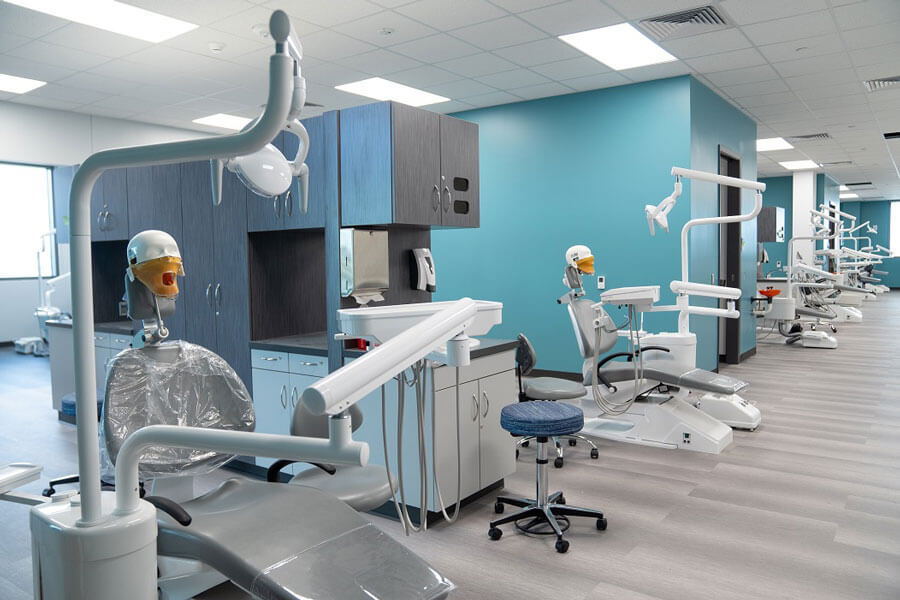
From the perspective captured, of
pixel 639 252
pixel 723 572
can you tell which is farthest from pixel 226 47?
pixel 723 572

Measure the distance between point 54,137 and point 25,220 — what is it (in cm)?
218

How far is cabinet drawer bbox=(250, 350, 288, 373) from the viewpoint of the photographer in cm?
365

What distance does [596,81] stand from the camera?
6.14 m

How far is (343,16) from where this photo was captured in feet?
14.6

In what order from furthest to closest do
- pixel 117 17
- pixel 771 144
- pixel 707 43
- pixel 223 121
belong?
pixel 771 144, pixel 223 121, pixel 707 43, pixel 117 17

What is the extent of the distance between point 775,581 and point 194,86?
6311 mm

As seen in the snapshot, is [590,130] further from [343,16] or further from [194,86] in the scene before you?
[194,86]

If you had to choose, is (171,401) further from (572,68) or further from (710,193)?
(710,193)

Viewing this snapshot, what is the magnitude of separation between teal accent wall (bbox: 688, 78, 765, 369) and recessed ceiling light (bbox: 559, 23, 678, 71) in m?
0.81


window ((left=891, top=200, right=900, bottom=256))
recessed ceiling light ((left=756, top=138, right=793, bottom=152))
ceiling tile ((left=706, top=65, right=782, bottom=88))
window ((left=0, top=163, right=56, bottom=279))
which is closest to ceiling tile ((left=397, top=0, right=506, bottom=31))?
ceiling tile ((left=706, top=65, right=782, bottom=88))

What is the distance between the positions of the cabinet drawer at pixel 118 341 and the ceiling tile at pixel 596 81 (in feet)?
14.6

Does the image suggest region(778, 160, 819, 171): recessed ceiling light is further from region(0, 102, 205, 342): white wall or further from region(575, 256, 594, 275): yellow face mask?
region(0, 102, 205, 342): white wall

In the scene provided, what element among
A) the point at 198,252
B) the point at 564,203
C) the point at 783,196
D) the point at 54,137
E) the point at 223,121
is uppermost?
the point at 223,121

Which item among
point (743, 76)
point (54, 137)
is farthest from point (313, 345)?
point (54, 137)
